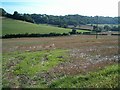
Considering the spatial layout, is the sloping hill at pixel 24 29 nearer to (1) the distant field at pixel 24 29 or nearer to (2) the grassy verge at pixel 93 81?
(1) the distant field at pixel 24 29

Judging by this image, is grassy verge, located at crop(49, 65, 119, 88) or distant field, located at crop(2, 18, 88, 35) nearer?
grassy verge, located at crop(49, 65, 119, 88)

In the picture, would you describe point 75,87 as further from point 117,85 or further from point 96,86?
point 117,85

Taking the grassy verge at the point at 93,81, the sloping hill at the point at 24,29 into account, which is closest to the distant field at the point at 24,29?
the sloping hill at the point at 24,29

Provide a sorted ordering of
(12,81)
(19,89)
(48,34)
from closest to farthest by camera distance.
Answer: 1. (19,89)
2. (12,81)
3. (48,34)

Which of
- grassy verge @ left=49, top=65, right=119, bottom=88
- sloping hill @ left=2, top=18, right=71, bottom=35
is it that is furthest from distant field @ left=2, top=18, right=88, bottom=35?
grassy verge @ left=49, top=65, right=119, bottom=88

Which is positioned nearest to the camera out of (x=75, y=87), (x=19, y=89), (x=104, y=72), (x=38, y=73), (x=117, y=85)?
(x=117, y=85)

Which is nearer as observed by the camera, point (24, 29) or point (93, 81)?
point (93, 81)

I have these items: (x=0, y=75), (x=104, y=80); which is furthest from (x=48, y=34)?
(x=104, y=80)

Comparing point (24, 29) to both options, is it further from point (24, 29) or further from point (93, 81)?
point (93, 81)

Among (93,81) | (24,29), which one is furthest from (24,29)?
(93,81)

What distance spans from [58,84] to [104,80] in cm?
310

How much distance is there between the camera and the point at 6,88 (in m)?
18.4

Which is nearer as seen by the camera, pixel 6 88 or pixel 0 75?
pixel 6 88

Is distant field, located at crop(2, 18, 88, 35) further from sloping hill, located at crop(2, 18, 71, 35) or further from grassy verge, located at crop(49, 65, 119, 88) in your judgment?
→ grassy verge, located at crop(49, 65, 119, 88)
